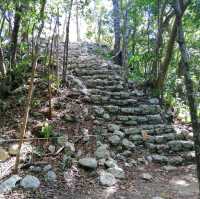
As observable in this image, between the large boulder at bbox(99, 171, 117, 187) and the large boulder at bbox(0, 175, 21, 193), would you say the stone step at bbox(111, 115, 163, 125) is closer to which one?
the large boulder at bbox(99, 171, 117, 187)

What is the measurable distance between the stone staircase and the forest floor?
35 cm

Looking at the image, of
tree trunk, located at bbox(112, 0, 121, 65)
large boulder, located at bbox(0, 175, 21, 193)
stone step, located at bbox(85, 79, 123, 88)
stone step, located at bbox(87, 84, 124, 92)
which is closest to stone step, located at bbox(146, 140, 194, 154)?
stone step, located at bbox(87, 84, 124, 92)

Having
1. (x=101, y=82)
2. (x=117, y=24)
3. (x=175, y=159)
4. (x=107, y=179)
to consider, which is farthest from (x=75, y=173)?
(x=117, y=24)

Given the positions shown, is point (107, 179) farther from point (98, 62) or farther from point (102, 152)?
point (98, 62)

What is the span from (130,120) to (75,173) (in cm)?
235

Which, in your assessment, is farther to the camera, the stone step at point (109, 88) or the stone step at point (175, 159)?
the stone step at point (109, 88)

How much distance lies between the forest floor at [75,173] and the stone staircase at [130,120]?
350 millimetres

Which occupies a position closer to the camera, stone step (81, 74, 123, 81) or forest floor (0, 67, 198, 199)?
forest floor (0, 67, 198, 199)

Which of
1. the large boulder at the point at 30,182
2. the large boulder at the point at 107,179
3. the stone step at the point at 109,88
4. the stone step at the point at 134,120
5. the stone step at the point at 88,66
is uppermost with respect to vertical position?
the stone step at the point at 88,66

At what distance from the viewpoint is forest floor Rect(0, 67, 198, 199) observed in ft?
14.6

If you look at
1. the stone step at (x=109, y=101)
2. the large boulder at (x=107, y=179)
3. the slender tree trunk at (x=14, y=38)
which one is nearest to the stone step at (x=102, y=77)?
the stone step at (x=109, y=101)

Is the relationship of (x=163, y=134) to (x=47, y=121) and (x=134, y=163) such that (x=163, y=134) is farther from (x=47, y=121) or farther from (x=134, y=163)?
(x=47, y=121)

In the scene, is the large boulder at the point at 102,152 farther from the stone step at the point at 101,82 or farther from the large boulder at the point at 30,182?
the stone step at the point at 101,82

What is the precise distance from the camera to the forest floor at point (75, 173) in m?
4.44
